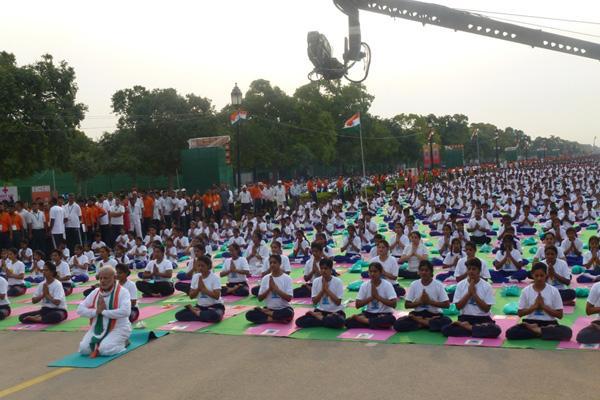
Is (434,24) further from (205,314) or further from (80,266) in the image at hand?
(80,266)

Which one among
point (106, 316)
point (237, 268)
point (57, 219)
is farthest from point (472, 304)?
point (57, 219)

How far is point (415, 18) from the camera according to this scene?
12719mm

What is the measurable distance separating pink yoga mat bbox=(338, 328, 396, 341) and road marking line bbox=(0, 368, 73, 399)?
3.39 m

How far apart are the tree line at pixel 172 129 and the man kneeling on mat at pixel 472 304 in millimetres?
20668

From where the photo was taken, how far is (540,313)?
7734mm

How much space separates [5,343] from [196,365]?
344 cm

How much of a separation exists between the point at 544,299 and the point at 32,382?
5.90 metres

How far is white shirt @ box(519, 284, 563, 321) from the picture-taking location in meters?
7.64

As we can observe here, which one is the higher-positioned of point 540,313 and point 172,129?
point 172,129

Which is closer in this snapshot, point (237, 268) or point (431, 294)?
point (431, 294)

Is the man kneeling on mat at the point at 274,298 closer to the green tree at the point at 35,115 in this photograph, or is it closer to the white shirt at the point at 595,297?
the white shirt at the point at 595,297

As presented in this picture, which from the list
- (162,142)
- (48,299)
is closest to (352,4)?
(48,299)

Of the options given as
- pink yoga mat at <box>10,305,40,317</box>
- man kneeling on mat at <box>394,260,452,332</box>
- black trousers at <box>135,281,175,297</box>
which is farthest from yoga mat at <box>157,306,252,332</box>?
pink yoga mat at <box>10,305,40,317</box>

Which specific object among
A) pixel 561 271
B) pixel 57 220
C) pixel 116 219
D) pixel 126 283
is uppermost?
pixel 57 220
